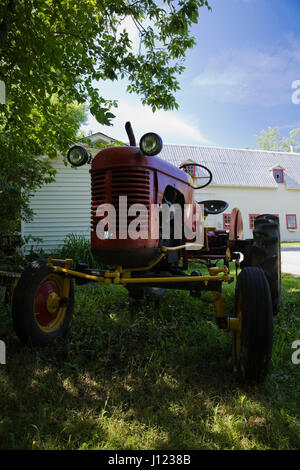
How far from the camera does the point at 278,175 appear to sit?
914 inches

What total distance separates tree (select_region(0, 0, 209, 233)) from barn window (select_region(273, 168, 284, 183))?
1983cm

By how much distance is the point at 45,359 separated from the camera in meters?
2.25

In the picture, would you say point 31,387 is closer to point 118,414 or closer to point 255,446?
point 118,414

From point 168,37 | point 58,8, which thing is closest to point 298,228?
point 168,37

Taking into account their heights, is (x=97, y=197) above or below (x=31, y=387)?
above

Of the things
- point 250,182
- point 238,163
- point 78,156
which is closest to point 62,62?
point 78,156

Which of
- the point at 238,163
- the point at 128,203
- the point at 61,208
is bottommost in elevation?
the point at 128,203

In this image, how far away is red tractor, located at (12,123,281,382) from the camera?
1900 millimetres

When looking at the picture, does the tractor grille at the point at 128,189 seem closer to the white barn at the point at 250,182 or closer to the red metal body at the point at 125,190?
the red metal body at the point at 125,190

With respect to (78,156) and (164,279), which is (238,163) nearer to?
(78,156)

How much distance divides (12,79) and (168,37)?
8.97ft

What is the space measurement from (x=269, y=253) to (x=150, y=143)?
77.6 inches

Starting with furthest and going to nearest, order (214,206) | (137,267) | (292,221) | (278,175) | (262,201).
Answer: (278,175), (292,221), (262,201), (214,206), (137,267)

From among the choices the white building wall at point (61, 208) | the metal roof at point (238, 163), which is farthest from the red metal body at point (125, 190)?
the metal roof at point (238, 163)
